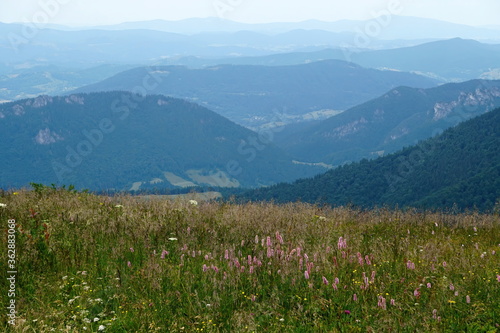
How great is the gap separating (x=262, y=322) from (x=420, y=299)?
2.04 meters

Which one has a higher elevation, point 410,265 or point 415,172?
point 410,265

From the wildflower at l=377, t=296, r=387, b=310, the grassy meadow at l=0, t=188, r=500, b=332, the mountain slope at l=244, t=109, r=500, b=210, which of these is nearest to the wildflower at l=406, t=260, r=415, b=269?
the grassy meadow at l=0, t=188, r=500, b=332

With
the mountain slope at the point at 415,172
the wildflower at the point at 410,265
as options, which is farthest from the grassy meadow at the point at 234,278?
the mountain slope at the point at 415,172

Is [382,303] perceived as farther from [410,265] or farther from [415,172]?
[415,172]

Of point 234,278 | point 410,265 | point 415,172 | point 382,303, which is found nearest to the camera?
point 382,303

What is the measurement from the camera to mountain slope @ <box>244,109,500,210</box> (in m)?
138

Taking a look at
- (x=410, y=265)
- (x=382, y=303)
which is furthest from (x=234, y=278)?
(x=410, y=265)

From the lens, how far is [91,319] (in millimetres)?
5641

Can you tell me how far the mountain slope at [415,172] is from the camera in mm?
138413

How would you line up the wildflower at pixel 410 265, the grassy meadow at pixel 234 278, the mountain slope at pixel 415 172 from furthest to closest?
the mountain slope at pixel 415 172 → the wildflower at pixel 410 265 → the grassy meadow at pixel 234 278

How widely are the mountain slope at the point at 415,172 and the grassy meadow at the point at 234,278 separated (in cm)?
11518

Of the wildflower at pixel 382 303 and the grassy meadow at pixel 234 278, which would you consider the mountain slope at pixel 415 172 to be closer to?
the grassy meadow at pixel 234 278

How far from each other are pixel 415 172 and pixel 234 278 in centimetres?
16256

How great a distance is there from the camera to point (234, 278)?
6.30 m
